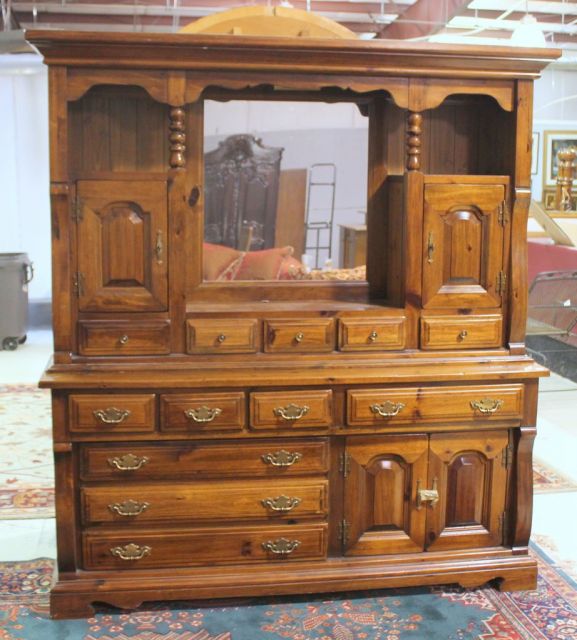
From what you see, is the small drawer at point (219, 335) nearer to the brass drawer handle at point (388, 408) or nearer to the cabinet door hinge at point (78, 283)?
the cabinet door hinge at point (78, 283)

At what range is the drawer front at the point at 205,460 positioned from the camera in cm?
306

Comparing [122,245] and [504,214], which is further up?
[504,214]

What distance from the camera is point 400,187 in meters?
3.26

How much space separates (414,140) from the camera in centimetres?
314

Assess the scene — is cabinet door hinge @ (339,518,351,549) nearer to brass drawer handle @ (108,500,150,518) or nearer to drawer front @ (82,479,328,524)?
drawer front @ (82,479,328,524)

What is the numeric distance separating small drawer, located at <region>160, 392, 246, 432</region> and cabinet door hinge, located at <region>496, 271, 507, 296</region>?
1.00 meters

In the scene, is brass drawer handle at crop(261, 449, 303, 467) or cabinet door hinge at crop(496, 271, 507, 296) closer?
brass drawer handle at crop(261, 449, 303, 467)

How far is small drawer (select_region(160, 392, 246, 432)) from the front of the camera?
3039 millimetres

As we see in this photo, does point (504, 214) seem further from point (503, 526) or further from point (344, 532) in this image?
point (344, 532)

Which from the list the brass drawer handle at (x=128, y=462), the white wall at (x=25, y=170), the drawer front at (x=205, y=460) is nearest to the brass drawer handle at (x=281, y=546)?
the drawer front at (x=205, y=460)

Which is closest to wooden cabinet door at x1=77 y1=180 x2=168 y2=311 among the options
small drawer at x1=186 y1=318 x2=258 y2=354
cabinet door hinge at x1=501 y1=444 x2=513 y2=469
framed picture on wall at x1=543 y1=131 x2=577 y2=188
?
small drawer at x1=186 y1=318 x2=258 y2=354

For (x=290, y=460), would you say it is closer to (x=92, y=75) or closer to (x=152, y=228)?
(x=152, y=228)

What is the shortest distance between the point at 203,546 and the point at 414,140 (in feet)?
5.15

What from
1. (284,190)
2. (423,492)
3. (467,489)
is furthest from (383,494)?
(284,190)
